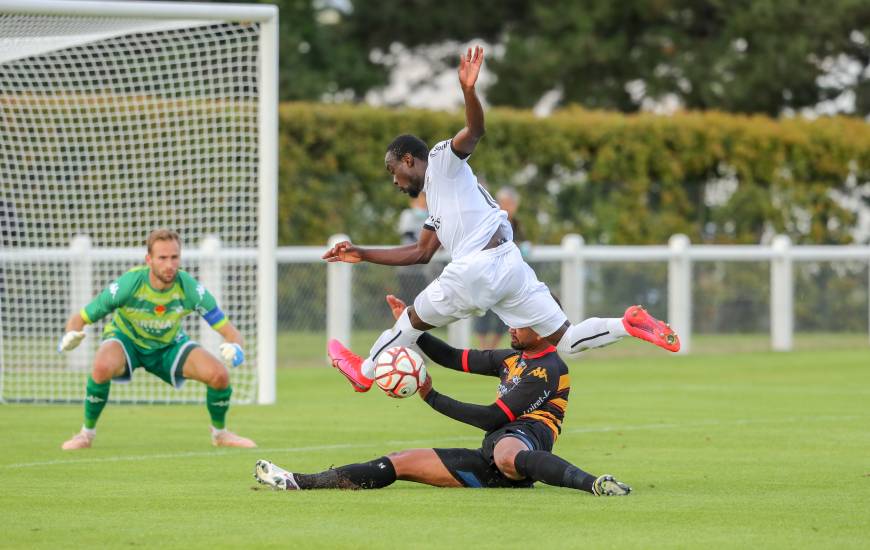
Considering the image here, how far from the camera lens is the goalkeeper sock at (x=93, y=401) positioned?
11.1 metres

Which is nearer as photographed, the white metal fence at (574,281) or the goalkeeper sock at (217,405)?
the goalkeeper sock at (217,405)

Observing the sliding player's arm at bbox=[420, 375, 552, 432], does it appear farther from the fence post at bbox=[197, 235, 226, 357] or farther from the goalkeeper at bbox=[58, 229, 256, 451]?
the fence post at bbox=[197, 235, 226, 357]

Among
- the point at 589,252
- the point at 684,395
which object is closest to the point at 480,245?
the point at 684,395

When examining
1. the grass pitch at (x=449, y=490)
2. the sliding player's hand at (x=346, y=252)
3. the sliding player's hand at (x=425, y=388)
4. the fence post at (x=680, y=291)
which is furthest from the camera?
the fence post at (x=680, y=291)

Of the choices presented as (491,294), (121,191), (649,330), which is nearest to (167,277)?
(491,294)

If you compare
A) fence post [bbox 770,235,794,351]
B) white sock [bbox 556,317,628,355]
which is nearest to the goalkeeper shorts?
white sock [bbox 556,317,628,355]

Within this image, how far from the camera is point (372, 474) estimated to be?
8492 mm

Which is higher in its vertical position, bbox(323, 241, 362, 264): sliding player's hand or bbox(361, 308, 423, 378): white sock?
bbox(323, 241, 362, 264): sliding player's hand

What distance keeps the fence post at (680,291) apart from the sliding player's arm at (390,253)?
1192 cm

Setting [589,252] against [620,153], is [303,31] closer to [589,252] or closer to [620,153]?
[620,153]

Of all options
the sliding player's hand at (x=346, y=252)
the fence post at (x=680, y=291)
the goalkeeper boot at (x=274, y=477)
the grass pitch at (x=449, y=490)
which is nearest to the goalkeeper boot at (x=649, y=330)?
the grass pitch at (x=449, y=490)

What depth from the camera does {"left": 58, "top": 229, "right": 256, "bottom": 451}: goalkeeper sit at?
36.4 ft

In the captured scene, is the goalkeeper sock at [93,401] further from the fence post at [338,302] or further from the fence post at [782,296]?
the fence post at [782,296]

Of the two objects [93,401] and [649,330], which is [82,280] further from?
[649,330]
